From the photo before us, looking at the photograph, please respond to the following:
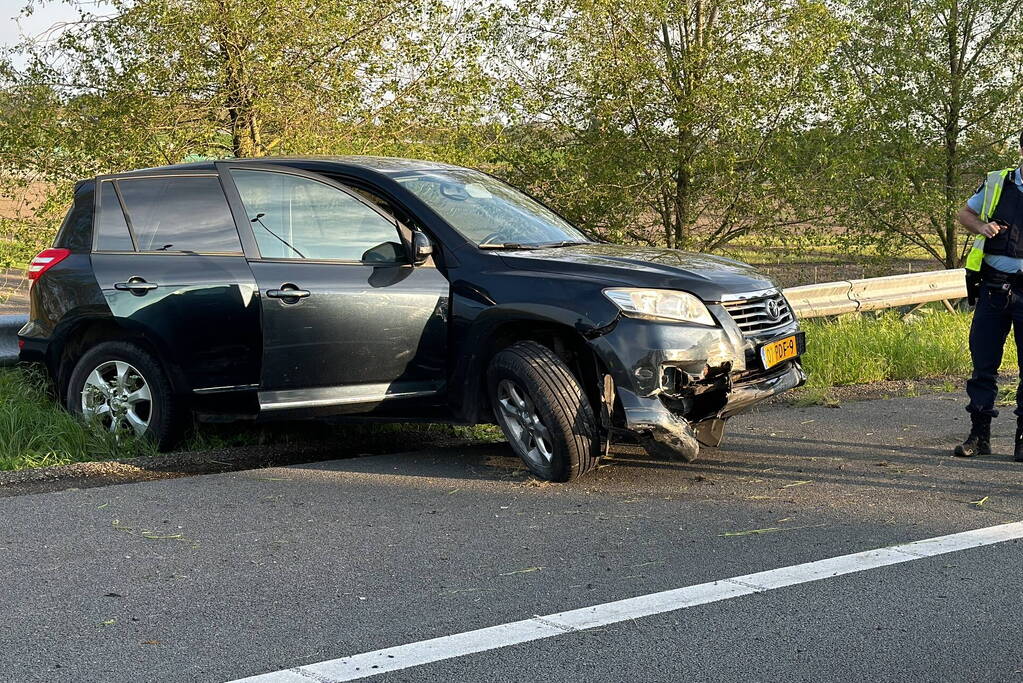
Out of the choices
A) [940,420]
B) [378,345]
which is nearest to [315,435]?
[378,345]

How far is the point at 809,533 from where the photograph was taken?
212 inches

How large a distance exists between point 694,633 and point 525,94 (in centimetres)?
1282

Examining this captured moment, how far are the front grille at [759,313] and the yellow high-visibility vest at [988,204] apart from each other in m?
1.10

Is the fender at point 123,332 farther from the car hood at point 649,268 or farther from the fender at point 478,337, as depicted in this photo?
the car hood at point 649,268

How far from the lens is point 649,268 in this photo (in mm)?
6367

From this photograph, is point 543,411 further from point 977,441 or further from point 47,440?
point 47,440

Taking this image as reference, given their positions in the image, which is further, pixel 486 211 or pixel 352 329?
pixel 486 211

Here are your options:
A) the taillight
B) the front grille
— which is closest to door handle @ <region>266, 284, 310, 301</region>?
the taillight

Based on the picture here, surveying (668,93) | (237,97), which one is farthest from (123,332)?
(668,93)

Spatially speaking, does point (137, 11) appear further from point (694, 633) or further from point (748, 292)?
point (694, 633)

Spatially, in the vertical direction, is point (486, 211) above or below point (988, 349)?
above

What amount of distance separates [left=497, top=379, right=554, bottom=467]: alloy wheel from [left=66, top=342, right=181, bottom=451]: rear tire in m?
1.99

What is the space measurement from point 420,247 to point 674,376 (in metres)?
1.54

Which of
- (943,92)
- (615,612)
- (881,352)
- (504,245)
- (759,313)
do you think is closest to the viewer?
(615,612)
